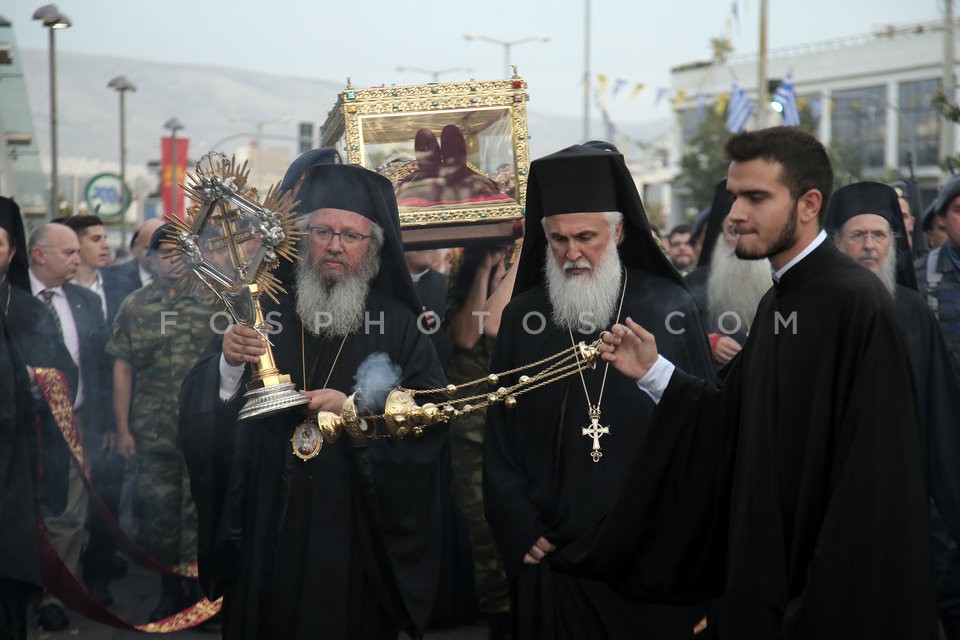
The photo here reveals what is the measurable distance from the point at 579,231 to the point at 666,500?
1.24m

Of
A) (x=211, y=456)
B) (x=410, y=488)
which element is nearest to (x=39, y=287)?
(x=211, y=456)

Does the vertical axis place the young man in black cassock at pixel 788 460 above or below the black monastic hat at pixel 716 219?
below

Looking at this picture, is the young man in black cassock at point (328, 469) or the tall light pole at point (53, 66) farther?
the tall light pole at point (53, 66)

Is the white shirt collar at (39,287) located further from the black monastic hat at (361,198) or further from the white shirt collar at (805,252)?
the white shirt collar at (805,252)

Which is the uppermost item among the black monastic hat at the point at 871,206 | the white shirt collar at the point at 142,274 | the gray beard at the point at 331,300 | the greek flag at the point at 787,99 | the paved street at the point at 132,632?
the greek flag at the point at 787,99

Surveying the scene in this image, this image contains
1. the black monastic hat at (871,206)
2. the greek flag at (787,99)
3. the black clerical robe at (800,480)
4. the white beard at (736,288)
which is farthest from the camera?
the greek flag at (787,99)

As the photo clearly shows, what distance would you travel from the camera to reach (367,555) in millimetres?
4891

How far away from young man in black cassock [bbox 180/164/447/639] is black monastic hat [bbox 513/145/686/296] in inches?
22.2

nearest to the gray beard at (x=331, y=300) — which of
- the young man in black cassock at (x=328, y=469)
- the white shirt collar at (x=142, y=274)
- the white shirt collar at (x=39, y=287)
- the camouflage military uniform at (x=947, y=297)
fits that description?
the young man in black cassock at (x=328, y=469)

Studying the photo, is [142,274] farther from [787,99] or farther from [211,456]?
[787,99]

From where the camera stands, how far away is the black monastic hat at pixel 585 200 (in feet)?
15.9

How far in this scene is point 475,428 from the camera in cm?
689

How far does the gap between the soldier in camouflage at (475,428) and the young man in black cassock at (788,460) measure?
2474 mm

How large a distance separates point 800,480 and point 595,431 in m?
1.28
